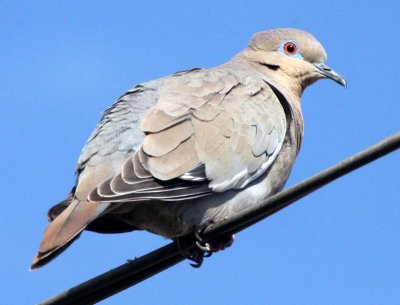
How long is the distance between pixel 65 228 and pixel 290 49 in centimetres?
297

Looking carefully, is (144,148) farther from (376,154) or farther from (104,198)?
(376,154)

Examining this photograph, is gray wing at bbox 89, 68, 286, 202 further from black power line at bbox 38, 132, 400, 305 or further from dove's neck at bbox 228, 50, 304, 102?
dove's neck at bbox 228, 50, 304, 102

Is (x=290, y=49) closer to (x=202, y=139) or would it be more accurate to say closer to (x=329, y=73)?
(x=329, y=73)

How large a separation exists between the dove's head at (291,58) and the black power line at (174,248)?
238 cm

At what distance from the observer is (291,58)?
6961 millimetres

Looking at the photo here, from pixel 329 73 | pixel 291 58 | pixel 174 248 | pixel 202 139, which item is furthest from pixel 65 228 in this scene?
pixel 329 73

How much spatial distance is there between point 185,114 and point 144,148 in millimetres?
464

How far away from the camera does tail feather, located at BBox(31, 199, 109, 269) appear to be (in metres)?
4.50

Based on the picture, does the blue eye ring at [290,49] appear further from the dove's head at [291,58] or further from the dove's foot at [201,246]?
the dove's foot at [201,246]

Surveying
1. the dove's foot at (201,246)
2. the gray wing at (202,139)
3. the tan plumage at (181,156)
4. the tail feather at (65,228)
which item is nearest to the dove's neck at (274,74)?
the tan plumage at (181,156)

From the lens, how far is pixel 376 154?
3.61 metres

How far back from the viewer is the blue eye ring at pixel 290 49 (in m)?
7.00

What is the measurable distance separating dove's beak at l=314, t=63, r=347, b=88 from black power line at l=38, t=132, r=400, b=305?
8.00 ft

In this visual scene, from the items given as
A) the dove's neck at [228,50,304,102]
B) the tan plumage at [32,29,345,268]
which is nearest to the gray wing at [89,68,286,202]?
the tan plumage at [32,29,345,268]
